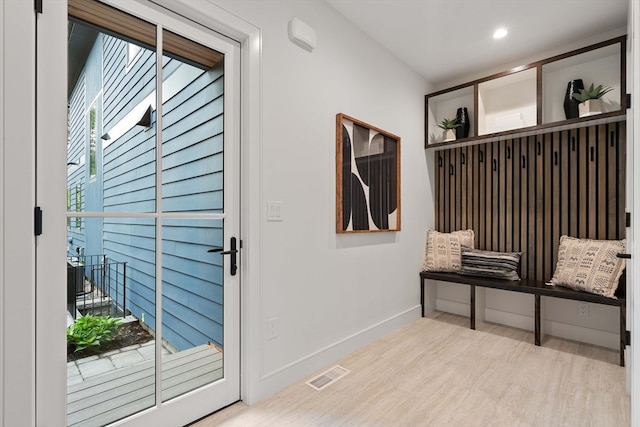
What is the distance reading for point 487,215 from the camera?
11.2ft

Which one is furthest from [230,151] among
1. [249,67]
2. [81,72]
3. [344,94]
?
[344,94]

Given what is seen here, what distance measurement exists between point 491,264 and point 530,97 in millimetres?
1632

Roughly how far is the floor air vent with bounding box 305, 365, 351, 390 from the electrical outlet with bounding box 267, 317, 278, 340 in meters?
0.43

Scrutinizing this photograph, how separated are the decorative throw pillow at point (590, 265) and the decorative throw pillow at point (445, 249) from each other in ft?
2.63

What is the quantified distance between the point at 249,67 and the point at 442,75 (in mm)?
2490

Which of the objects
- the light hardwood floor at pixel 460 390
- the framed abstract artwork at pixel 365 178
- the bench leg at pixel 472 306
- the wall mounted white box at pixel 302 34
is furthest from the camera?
the bench leg at pixel 472 306

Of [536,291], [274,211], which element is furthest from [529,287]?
[274,211]

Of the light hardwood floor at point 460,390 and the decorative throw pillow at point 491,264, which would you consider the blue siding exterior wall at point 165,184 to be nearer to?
the light hardwood floor at point 460,390

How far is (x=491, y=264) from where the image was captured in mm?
3068

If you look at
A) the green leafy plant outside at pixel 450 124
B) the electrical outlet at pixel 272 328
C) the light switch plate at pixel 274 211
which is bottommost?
the electrical outlet at pixel 272 328

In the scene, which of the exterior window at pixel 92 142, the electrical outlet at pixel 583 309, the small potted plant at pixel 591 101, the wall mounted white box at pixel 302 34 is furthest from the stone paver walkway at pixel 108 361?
the small potted plant at pixel 591 101

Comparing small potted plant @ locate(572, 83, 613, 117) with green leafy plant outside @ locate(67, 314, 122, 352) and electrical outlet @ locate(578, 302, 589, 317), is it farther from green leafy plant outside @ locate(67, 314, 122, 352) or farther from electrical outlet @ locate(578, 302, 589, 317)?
green leafy plant outside @ locate(67, 314, 122, 352)

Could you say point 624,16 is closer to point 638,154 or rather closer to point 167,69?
point 638,154

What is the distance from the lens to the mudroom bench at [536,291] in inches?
93.7
